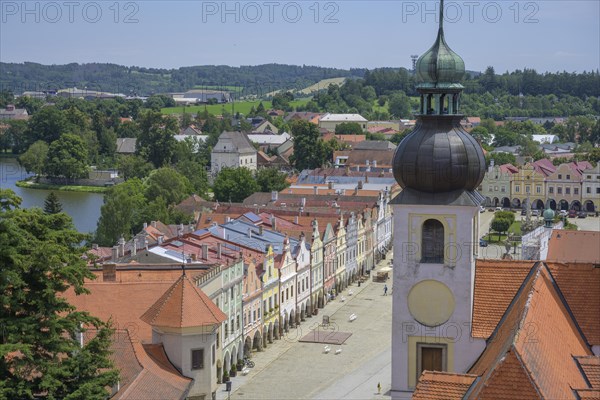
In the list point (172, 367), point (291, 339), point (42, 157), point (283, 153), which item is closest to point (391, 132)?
point (283, 153)

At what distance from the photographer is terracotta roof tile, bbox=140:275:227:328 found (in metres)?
30.8

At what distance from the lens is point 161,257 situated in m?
43.0

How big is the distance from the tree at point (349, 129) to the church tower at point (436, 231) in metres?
131

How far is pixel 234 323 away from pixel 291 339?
5.79m

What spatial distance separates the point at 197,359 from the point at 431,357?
10.1 m

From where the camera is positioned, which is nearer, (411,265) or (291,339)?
(411,265)

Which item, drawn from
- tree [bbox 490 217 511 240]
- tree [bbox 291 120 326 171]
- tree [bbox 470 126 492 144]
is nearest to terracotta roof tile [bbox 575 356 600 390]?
tree [bbox 490 217 511 240]

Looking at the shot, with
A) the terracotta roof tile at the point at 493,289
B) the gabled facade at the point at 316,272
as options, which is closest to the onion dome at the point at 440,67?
the terracotta roof tile at the point at 493,289

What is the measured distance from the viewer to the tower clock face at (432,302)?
22641 millimetres

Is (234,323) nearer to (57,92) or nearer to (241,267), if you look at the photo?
(241,267)

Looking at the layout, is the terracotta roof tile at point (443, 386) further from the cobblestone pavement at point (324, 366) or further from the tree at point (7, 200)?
the cobblestone pavement at point (324, 366)

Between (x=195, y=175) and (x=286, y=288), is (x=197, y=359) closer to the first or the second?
(x=286, y=288)

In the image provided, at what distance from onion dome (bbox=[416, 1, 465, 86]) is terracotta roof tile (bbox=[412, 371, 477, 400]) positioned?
6355mm

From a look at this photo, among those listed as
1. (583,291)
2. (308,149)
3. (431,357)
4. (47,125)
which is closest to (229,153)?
(308,149)
